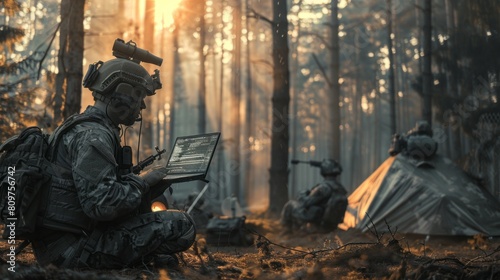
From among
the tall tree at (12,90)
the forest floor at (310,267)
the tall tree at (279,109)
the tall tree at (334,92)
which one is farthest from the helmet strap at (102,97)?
the tall tree at (334,92)

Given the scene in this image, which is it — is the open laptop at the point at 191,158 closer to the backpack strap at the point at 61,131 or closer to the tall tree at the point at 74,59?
the backpack strap at the point at 61,131

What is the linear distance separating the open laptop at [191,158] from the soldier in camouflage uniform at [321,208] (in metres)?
6.80

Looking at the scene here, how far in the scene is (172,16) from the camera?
28812mm

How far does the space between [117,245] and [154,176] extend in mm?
668

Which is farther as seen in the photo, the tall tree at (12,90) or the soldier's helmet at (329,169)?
the soldier's helmet at (329,169)

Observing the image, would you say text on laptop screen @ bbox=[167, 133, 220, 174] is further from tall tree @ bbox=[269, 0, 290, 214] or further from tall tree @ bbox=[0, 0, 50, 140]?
tall tree @ bbox=[269, 0, 290, 214]

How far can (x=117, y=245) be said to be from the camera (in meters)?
5.15

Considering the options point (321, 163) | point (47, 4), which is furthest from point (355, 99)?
point (321, 163)

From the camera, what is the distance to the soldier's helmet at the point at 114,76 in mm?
5438

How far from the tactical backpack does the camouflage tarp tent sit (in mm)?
7181

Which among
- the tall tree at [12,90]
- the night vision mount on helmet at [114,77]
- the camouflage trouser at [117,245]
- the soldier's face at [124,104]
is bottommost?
the camouflage trouser at [117,245]

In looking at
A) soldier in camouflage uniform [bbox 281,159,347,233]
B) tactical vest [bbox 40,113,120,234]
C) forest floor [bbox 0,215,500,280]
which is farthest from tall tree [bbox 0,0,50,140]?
tactical vest [bbox 40,113,120,234]

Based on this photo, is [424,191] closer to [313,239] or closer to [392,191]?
[392,191]

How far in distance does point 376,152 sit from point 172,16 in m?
20.6
